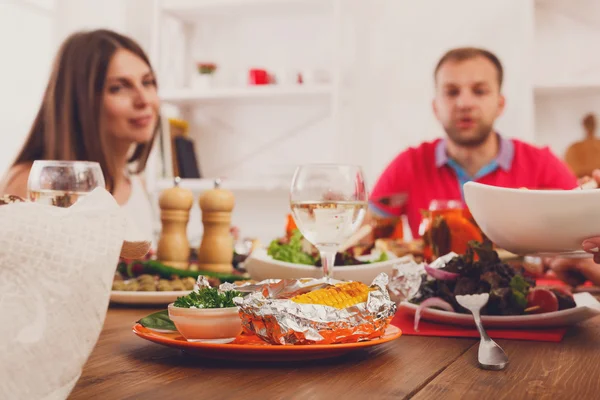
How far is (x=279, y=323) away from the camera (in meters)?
0.56

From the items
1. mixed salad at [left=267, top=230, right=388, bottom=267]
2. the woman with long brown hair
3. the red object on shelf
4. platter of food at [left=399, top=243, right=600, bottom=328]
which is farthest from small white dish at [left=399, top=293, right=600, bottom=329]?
the red object on shelf

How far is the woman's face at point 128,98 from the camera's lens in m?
2.19

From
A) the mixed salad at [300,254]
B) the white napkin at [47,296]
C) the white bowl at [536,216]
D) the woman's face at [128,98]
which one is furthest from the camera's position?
the woman's face at [128,98]

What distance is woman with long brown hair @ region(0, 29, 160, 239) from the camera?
2018mm

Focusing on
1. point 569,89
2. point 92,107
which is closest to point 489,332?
point 92,107

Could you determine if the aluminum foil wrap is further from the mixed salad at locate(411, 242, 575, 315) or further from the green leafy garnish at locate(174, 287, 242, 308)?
the mixed salad at locate(411, 242, 575, 315)

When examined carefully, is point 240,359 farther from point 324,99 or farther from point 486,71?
point 324,99

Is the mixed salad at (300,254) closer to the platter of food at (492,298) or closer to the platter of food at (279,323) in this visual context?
the platter of food at (492,298)

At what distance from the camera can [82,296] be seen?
1.26ft

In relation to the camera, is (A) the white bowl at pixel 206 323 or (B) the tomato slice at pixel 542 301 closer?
(A) the white bowl at pixel 206 323

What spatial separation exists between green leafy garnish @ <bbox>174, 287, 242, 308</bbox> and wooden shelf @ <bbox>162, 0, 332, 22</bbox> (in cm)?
290

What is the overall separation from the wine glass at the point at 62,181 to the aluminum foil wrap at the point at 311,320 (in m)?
0.41

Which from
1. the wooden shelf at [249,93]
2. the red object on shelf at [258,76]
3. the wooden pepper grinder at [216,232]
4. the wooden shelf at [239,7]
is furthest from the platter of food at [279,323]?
the wooden shelf at [239,7]

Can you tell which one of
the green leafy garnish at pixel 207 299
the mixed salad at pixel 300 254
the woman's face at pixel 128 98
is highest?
the woman's face at pixel 128 98
